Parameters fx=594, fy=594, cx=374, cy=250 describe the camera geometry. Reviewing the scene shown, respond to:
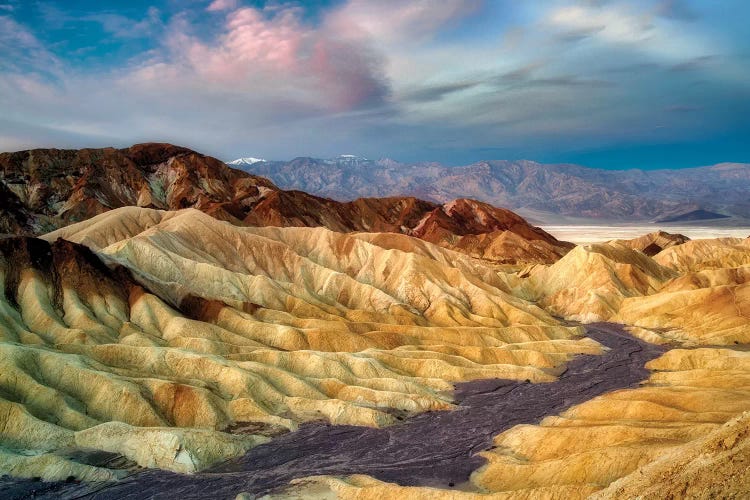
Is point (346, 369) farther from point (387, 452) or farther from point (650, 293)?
point (650, 293)

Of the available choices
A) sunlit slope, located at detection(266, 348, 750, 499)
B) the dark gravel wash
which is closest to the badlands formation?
sunlit slope, located at detection(266, 348, 750, 499)

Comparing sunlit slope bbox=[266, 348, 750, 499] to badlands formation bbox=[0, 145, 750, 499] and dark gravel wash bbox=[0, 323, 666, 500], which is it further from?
dark gravel wash bbox=[0, 323, 666, 500]

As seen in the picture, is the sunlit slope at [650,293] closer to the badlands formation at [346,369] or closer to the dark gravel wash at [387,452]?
the badlands formation at [346,369]

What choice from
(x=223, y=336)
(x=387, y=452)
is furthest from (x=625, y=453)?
(x=223, y=336)

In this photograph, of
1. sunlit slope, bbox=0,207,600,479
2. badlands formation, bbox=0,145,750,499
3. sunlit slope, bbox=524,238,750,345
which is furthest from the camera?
sunlit slope, bbox=524,238,750,345

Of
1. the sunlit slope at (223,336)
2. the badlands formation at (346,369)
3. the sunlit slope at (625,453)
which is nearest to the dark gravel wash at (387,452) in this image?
the badlands formation at (346,369)

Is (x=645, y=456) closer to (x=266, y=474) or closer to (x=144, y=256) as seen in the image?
(x=266, y=474)

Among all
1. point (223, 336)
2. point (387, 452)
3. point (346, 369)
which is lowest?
point (387, 452)
